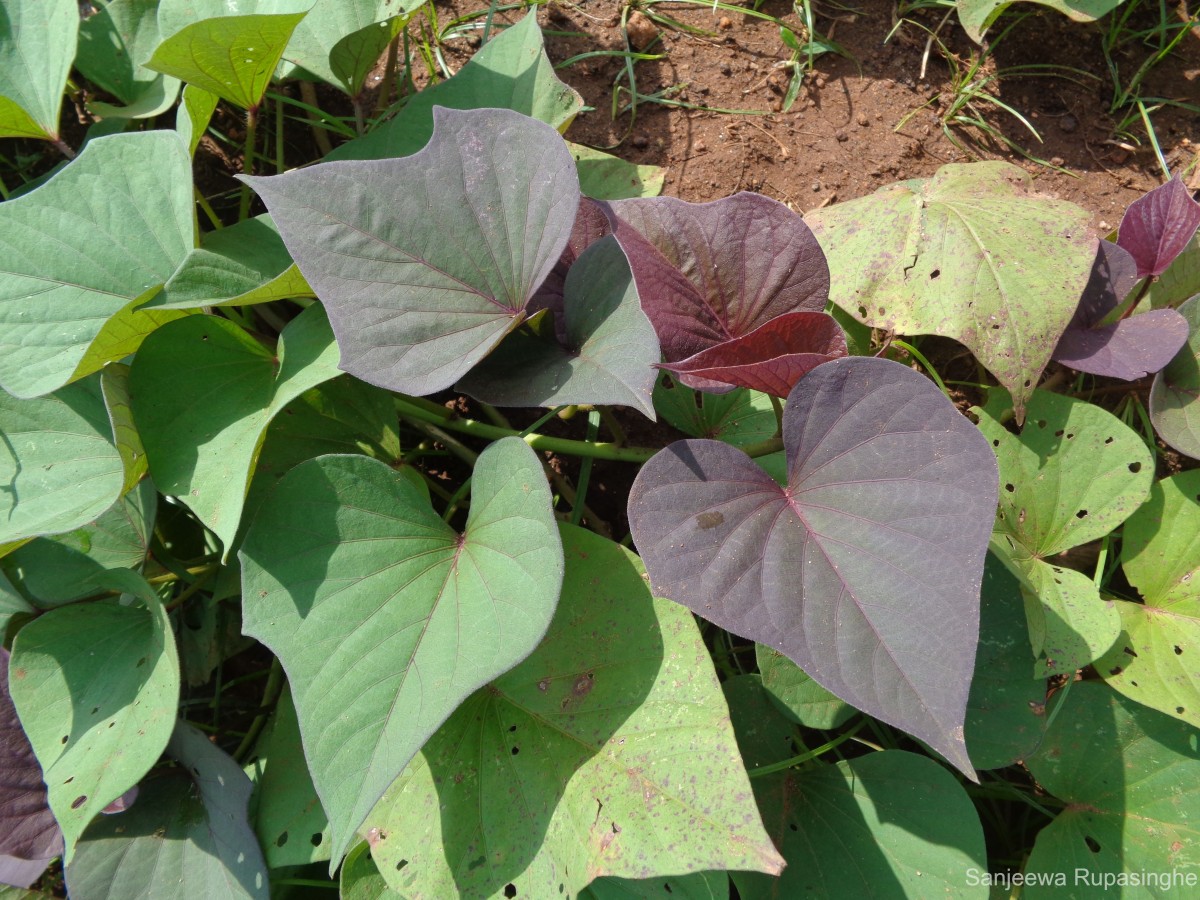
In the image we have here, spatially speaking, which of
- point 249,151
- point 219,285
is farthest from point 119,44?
point 219,285

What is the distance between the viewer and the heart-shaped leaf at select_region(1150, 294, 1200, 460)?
122 centimetres

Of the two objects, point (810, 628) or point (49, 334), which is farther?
point (49, 334)

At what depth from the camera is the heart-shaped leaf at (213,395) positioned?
3.37 ft

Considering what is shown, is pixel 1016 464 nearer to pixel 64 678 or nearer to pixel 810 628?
pixel 810 628

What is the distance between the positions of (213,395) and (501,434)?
44 cm

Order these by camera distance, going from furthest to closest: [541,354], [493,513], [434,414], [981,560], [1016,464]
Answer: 1. [434,414]
2. [1016,464]
3. [541,354]
4. [493,513]
5. [981,560]

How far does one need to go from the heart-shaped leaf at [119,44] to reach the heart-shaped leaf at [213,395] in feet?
2.22

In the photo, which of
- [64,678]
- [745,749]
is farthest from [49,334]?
[745,749]

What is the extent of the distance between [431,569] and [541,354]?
0.33m

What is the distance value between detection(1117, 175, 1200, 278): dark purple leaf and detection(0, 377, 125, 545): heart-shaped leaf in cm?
153

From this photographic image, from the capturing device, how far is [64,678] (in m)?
1.15

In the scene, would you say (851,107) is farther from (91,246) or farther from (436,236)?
(91,246)

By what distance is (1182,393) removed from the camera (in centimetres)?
126

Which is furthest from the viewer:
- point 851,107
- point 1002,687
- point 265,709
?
point 851,107
